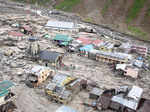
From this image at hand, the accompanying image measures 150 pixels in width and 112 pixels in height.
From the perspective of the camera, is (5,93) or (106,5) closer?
(5,93)

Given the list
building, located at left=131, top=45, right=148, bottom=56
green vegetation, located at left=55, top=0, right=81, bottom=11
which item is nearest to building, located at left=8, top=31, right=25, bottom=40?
building, located at left=131, top=45, right=148, bottom=56

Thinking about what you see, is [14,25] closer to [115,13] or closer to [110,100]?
[115,13]

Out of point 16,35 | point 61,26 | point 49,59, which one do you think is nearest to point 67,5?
point 61,26

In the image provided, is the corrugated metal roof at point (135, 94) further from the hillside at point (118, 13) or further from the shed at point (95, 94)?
the hillside at point (118, 13)

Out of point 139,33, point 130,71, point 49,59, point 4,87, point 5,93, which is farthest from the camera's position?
point 139,33

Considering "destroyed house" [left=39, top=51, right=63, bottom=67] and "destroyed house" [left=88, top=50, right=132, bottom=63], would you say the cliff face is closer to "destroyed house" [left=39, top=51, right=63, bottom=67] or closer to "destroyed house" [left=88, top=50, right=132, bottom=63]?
"destroyed house" [left=88, top=50, right=132, bottom=63]

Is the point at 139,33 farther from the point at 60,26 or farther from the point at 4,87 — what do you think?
the point at 4,87

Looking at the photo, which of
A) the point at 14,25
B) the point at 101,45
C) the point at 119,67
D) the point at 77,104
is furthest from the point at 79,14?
the point at 77,104

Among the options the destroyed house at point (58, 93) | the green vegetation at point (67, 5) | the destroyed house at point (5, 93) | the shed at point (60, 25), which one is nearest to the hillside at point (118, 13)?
the green vegetation at point (67, 5)
